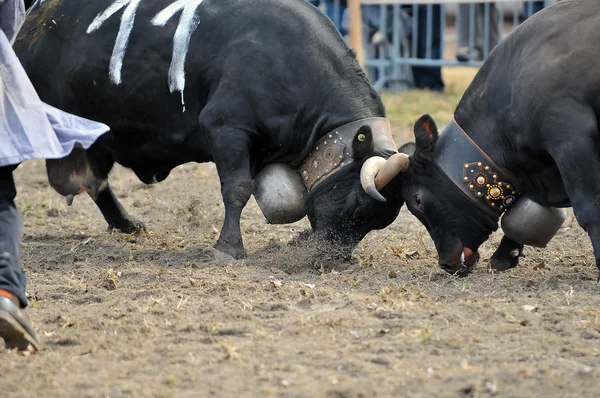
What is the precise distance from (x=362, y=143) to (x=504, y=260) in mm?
1076

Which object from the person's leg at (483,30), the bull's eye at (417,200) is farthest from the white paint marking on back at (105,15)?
the person's leg at (483,30)

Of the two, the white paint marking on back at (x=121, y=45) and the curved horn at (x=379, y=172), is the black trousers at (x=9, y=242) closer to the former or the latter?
the curved horn at (x=379, y=172)

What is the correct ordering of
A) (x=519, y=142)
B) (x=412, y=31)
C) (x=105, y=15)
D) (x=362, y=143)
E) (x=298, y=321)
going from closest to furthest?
(x=298, y=321) < (x=519, y=142) < (x=362, y=143) < (x=105, y=15) < (x=412, y=31)

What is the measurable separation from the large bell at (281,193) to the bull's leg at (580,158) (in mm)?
1627

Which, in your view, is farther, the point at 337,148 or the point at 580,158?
the point at 337,148

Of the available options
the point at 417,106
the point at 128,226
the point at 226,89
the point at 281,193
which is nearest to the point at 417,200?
the point at 281,193

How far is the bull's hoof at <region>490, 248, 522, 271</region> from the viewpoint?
19.2ft

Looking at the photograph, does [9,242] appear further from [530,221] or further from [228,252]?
[530,221]

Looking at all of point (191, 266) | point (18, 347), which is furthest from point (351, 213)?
point (18, 347)

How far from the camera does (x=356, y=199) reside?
583cm

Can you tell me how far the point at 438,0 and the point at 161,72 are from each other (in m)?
7.20

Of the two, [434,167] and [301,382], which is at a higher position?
[301,382]

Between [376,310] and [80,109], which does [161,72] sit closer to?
[80,109]

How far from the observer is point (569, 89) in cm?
506
